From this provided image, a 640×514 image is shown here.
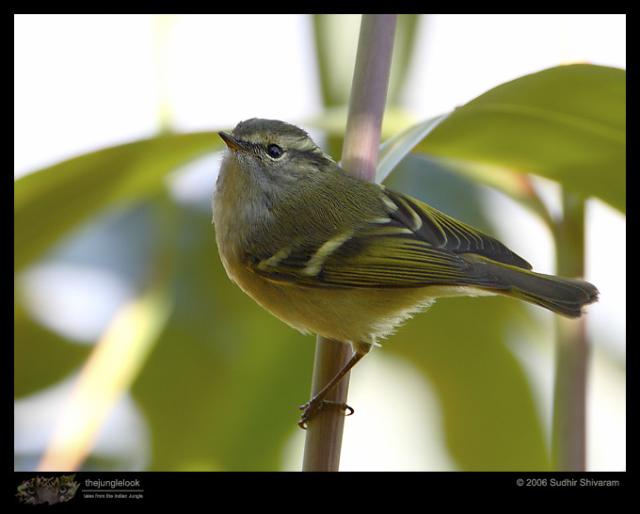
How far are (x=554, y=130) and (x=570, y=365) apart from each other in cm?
40

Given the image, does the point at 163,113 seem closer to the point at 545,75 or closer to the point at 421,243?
the point at 421,243

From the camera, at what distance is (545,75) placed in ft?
3.54

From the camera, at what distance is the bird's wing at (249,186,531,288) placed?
1.31m

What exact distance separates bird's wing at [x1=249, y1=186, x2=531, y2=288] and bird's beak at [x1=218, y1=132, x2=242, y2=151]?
0.21 m

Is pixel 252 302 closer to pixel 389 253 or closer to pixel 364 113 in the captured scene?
pixel 389 253

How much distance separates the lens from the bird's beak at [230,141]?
1283 millimetres

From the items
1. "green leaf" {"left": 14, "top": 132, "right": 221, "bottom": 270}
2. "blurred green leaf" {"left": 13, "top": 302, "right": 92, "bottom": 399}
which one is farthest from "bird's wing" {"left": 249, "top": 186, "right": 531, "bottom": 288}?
"blurred green leaf" {"left": 13, "top": 302, "right": 92, "bottom": 399}

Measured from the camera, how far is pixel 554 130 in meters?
1.19

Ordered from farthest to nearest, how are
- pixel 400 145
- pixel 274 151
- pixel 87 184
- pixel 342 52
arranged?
pixel 342 52 < pixel 274 151 < pixel 87 184 < pixel 400 145

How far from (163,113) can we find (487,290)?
0.64 meters

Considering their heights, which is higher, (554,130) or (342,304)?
(554,130)

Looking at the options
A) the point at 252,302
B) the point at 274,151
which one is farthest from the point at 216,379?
the point at 274,151
